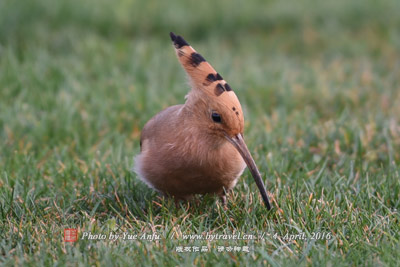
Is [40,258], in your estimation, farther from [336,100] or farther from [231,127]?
[336,100]

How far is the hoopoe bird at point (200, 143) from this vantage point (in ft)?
10.8

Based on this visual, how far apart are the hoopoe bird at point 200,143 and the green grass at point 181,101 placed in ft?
0.56

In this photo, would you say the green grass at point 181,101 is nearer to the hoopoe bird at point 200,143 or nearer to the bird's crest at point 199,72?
the hoopoe bird at point 200,143

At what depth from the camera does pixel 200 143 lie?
11.1 feet

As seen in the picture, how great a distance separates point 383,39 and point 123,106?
407 centimetres

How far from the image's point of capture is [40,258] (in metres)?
2.80

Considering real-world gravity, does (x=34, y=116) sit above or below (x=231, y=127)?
below

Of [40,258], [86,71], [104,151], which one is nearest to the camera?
[40,258]

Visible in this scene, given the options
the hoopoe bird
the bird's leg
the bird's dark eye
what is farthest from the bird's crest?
the bird's leg

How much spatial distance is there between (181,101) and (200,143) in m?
2.35

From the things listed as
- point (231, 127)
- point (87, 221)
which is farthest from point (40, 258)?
point (231, 127)

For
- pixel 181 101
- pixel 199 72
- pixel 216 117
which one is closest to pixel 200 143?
pixel 216 117

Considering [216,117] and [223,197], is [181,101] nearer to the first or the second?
[223,197]

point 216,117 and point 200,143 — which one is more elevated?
point 216,117
